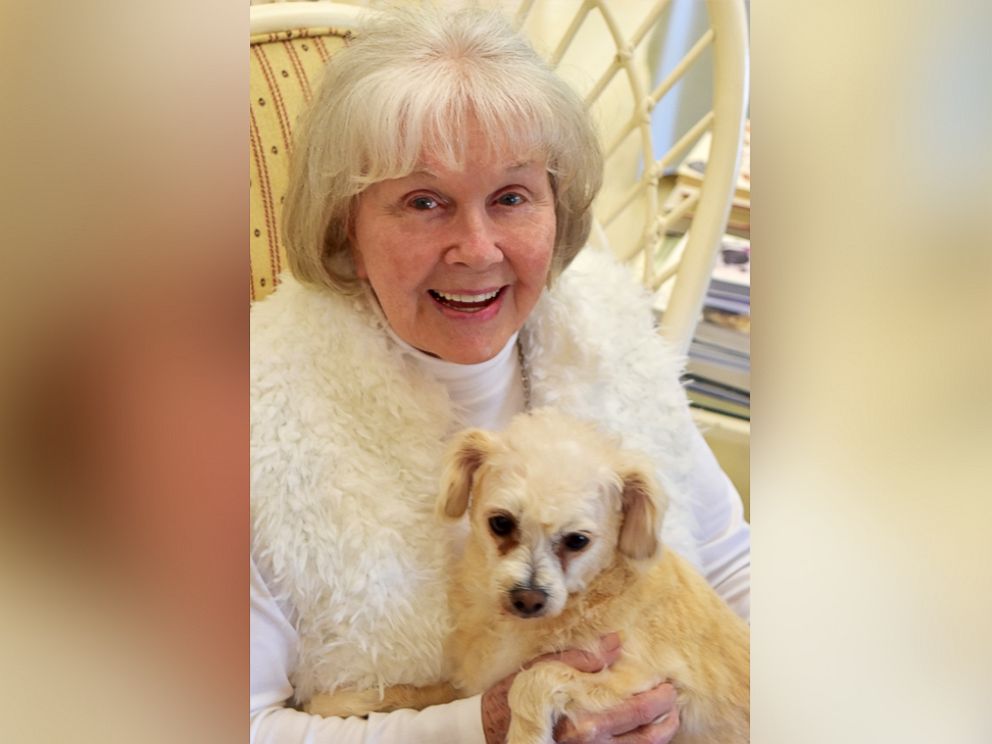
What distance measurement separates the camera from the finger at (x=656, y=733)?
1008mm

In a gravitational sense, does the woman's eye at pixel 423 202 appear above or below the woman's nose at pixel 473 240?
above

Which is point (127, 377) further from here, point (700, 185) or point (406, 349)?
point (700, 185)

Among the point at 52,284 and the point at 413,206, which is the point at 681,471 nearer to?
the point at 413,206

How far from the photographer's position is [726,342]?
1.15 m

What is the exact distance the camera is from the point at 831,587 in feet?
4.05

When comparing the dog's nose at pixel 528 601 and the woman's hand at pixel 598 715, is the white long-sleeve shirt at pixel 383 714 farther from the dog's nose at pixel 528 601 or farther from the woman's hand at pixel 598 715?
the dog's nose at pixel 528 601

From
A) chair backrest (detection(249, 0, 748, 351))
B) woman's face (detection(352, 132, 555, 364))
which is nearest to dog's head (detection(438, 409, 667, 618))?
woman's face (detection(352, 132, 555, 364))

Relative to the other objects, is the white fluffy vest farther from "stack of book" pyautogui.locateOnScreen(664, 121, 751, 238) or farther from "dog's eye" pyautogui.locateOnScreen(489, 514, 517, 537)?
"stack of book" pyautogui.locateOnScreen(664, 121, 751, 238)

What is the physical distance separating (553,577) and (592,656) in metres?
0.13

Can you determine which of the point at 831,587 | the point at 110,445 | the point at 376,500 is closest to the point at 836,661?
the point at 831,587

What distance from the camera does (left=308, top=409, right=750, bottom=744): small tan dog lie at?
3.05ft

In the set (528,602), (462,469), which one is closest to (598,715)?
(528,602)

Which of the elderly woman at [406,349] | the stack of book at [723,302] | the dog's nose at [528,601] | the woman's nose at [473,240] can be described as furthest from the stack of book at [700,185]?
the dog's nose at [528,601]

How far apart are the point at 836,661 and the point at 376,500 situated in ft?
2.21
